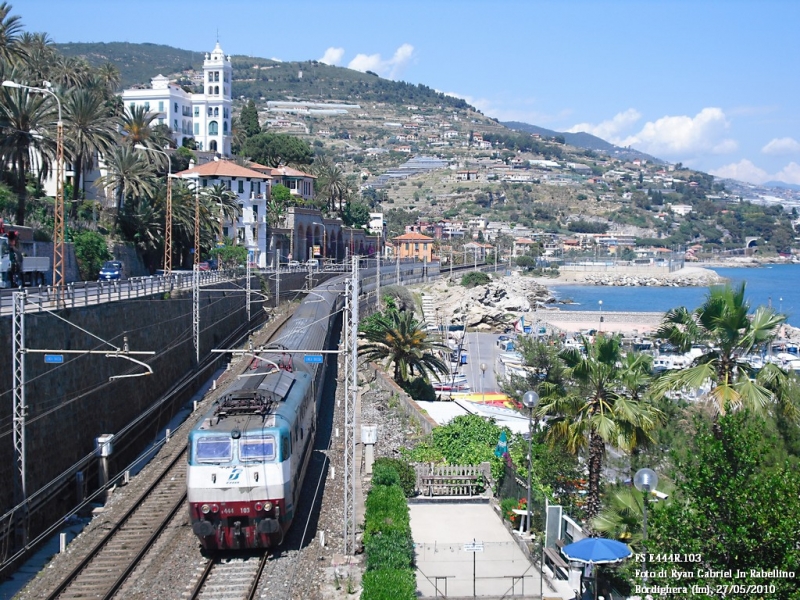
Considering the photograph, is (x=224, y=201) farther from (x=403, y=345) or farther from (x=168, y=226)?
(x=403, y=345)

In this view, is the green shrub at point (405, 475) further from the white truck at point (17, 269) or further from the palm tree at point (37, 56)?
the palm tree at point (37, 56)

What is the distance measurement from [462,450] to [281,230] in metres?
63.5

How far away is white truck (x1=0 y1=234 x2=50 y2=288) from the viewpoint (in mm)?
30094

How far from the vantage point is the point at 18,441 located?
61.1ft

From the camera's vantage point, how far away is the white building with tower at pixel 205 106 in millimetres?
104000

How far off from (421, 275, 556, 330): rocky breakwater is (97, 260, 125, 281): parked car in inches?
1734

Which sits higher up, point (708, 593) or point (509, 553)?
point (708, 593)

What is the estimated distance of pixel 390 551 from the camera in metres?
14.6

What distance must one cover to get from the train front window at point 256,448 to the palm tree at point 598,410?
17.8 ft

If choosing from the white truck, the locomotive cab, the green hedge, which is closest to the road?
the white truck

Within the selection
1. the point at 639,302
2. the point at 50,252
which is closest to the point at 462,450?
the point at 50,252

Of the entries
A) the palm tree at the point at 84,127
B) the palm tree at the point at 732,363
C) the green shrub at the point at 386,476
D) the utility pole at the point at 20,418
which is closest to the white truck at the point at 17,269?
the palm tree at the point at 84,127

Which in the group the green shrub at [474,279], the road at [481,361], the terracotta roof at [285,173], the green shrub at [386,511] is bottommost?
the road at [481,361]

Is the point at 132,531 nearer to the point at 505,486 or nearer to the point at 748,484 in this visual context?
the point at 505,486
